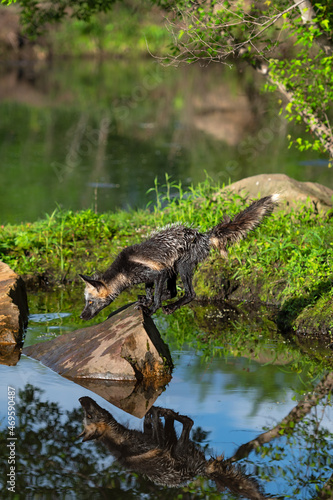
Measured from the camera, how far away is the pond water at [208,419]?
17.4ft

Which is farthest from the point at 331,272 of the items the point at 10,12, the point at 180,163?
the point at 10,12

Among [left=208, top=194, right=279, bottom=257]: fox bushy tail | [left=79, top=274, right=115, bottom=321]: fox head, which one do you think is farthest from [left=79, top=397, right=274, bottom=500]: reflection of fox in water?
[left=208, top=194, right=279, bottom=257]: fox bushy tail

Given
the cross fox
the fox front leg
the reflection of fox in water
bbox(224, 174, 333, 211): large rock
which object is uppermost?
bbox(224, 174, 333, 211): large rock

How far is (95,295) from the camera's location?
7.41 metres

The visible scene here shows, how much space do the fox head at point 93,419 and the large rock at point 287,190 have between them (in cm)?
499

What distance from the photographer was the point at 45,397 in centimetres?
668

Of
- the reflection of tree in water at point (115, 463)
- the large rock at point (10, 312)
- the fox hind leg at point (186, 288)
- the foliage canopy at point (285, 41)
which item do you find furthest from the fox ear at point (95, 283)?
the foliage canopy at point (285, 41)

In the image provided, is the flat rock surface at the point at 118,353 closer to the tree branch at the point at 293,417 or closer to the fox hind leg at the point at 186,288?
the fox hind leg at the point at 186,288

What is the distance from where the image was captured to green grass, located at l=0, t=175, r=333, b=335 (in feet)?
28.6

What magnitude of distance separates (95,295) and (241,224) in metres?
1.62

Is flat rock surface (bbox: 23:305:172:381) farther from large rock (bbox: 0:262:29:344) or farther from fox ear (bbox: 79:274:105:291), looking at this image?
large rock (bbox: 0:262:29:344)

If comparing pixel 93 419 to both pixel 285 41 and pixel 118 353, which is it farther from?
pixel 285 41

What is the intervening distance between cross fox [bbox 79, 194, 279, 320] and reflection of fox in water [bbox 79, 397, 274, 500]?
46.8 inches

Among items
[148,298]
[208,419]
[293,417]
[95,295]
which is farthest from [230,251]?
[208,419]
